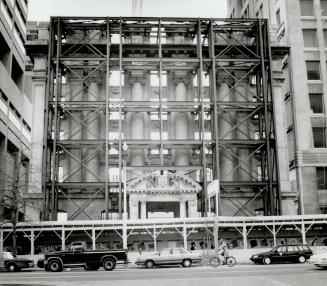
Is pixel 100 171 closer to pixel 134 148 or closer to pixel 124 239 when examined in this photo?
pixel 134 148

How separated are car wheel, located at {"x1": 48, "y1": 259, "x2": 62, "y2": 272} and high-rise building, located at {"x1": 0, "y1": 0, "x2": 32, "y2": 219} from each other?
88.2 ft

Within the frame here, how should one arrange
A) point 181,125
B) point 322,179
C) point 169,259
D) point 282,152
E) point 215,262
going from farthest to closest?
point 181,125 < point 322,179 < point 282,152 < point 169,259 < point 215,262

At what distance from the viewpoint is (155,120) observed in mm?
56500

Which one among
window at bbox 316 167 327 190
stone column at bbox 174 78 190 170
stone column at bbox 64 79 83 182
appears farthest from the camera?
window at bbox 316 167 327 190

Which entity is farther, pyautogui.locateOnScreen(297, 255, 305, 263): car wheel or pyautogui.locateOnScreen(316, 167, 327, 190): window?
pyautogui.locateOnScreen(316, 167, 327, 190): window

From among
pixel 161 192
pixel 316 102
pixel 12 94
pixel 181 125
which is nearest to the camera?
pixel 161 192

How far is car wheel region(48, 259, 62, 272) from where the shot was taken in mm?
29047

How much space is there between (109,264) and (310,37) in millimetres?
41761

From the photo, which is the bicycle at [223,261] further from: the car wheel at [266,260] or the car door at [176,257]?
the car wheel at [266,260]

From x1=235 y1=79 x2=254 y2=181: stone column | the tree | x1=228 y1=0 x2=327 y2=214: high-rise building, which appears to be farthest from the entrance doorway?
x1=228 y1=0 x2=327 y2=214: high-rise building

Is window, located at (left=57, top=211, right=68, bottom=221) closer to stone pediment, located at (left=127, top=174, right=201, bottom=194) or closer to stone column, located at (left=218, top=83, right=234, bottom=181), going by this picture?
stone pediment, located at (left=127, top=174, right=201, bottom=194)

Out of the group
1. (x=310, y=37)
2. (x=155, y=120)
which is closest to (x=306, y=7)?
(x=310, y=37)

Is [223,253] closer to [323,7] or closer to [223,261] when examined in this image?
[223,261]

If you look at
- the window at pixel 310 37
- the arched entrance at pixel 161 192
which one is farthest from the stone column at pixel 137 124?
the window at pixel 310 37
